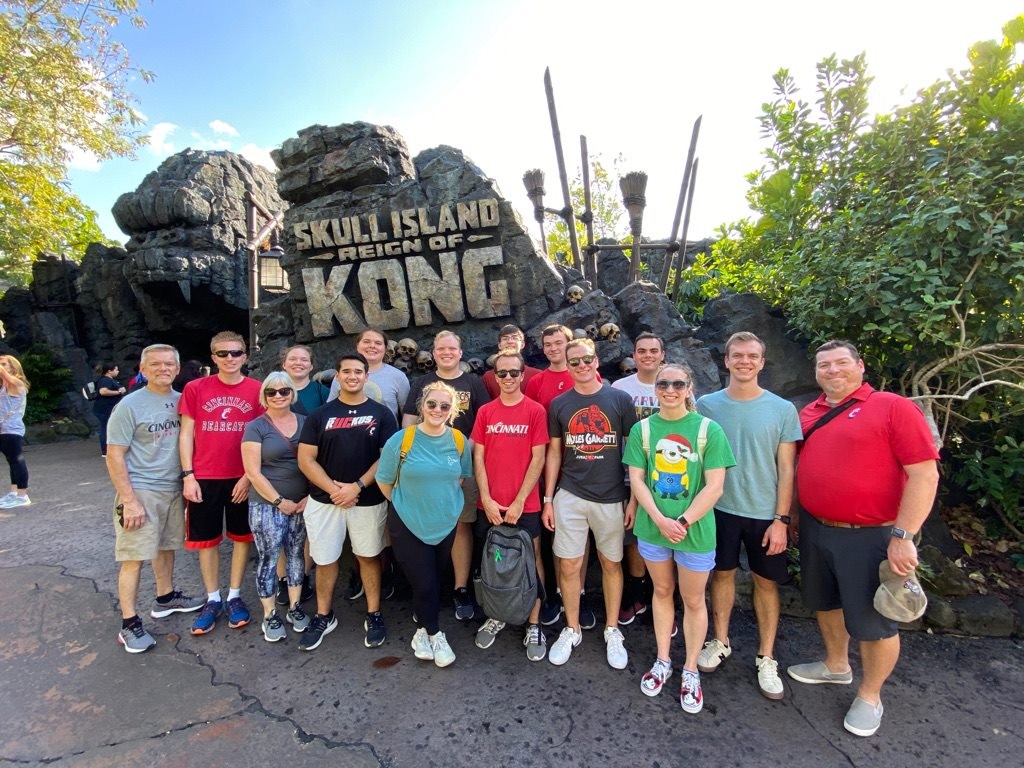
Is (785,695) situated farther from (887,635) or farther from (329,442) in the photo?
(329,442)

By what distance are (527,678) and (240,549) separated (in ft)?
7.80

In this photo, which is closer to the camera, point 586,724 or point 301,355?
point 586,724

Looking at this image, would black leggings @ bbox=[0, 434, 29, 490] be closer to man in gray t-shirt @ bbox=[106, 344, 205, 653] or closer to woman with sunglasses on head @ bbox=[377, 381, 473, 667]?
man in gray t-shirt @ bbox=[106, 344, 205, 653]

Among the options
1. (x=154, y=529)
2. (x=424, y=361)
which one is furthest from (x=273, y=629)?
(x=424, y=361)

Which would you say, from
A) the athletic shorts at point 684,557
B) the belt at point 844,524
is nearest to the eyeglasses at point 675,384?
the athletic shorts at point 684,557

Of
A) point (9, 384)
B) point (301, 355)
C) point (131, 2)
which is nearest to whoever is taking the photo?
point (301, 355)

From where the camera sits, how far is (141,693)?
289cm

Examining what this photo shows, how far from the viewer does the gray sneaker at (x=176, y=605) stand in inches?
146

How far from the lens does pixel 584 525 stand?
3111mm

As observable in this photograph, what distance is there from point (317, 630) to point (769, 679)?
305cm

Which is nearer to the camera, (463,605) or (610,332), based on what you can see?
(463,605)

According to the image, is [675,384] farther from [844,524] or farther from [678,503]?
[844,524]

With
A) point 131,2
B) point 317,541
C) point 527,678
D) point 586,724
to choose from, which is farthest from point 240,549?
Result: point 131,2

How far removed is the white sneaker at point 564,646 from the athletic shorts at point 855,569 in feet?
5.19
